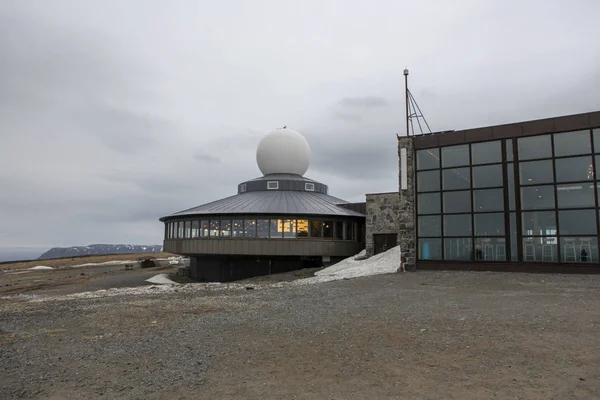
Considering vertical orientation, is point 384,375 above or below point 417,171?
below

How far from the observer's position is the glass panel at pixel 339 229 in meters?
35.0

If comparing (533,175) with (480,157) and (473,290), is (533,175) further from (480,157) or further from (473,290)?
(473,290)

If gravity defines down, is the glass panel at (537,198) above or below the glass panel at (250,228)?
above

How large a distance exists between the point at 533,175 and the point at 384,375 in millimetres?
18448

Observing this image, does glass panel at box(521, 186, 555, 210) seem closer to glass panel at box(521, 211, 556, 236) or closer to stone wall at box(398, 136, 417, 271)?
glass panel at box(521, 211, 556, 236)

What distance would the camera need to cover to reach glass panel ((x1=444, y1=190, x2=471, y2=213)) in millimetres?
22938

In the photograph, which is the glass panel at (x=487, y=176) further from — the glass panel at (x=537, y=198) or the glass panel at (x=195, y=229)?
the glass panel at (x=195, y=229)

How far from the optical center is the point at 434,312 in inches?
466

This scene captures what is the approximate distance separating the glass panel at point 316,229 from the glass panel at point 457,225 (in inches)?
501

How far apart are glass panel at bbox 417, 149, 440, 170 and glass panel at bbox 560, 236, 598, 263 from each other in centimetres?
745

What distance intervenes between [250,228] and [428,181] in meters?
15.1

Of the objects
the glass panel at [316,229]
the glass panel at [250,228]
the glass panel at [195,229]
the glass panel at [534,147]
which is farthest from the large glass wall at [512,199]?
the glass panel at [195,229]

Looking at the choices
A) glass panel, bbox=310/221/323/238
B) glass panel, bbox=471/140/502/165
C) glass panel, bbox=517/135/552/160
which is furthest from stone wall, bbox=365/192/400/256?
glass panel, bbox=517/135/552/160

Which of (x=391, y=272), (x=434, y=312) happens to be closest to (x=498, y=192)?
(x=391, y=272)
